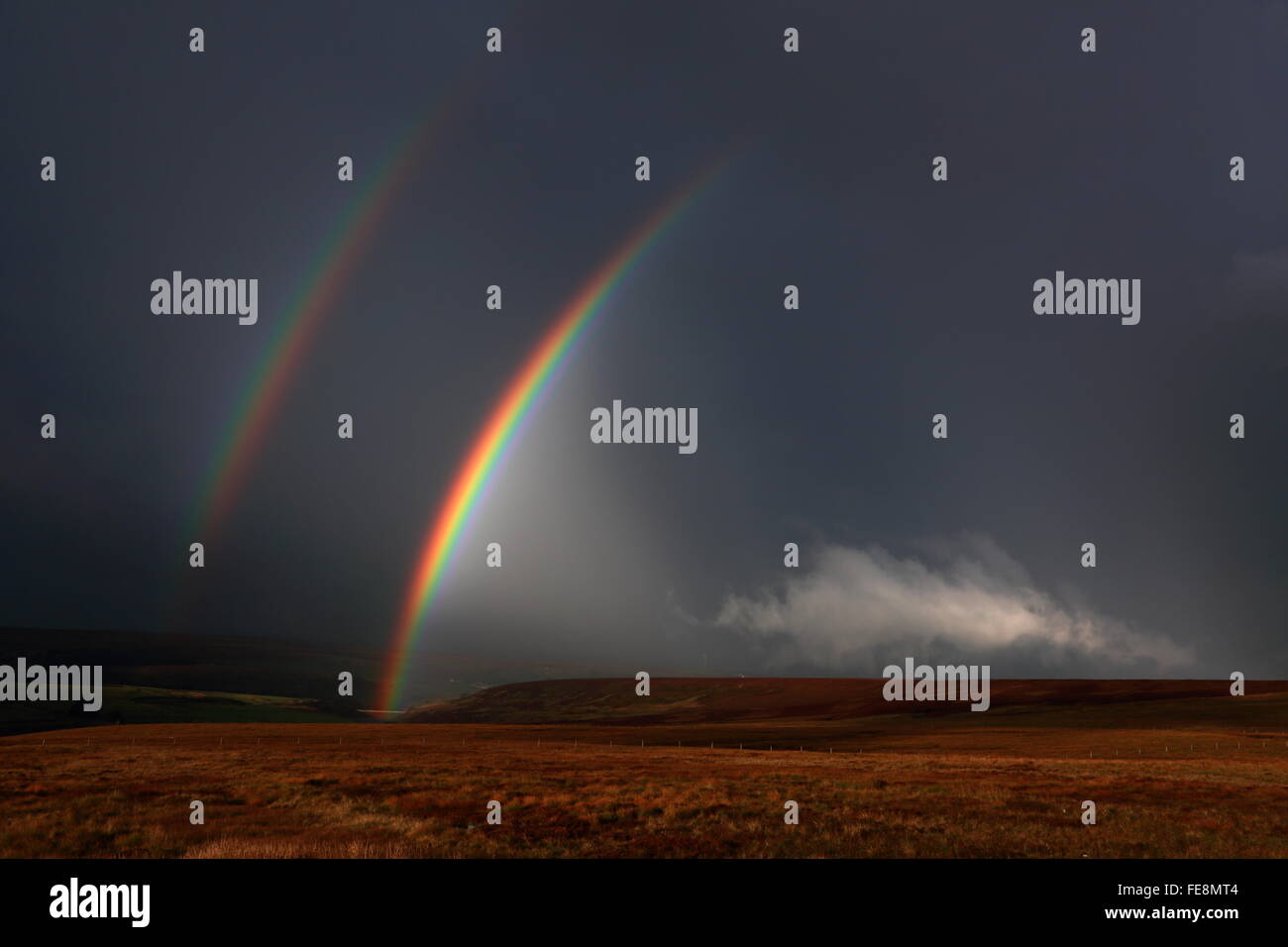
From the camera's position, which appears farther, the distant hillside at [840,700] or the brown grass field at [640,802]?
the distant hillside at [840,700]

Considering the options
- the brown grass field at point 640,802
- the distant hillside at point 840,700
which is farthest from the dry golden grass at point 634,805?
the distant hillside at point 840,700

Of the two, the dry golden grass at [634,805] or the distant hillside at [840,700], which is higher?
the dry golden grass at [634,805]

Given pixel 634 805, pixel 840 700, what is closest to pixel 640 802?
pixel 634 805

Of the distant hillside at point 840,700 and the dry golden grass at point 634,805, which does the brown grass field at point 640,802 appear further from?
the distant hillside at point 840,700

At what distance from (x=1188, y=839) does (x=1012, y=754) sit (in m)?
38.5

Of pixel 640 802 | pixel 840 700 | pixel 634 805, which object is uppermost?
pixel 634 805

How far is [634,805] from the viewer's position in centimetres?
2728

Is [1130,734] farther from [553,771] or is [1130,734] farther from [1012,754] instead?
[553,771]

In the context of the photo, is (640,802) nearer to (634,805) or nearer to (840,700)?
(634,805)

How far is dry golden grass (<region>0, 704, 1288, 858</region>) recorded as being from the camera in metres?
20.0

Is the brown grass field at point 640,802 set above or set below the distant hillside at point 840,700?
above

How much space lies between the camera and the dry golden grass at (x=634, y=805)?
789 inches
